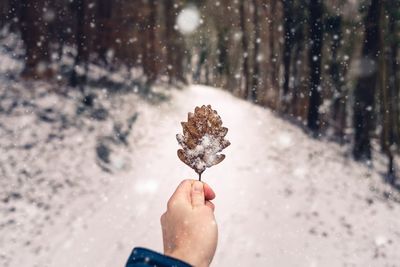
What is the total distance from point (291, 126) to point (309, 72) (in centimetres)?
208

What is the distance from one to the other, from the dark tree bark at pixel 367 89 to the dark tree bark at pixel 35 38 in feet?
29.1

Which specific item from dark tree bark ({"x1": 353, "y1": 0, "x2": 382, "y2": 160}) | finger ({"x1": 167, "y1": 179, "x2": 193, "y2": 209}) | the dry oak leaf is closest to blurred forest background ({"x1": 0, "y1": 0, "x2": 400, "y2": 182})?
dark tree bark ({"x1": 353, "y1": 0, "x2": 382, "y2": 160})

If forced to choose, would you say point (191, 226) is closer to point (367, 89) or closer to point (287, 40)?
point (367, 89)

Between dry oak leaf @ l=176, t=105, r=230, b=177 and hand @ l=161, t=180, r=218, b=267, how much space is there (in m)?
0.26

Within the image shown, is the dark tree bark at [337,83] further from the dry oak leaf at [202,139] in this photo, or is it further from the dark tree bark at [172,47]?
the dry oak leaf at [202,139]

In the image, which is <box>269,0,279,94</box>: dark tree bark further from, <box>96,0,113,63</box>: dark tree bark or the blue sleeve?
the blue sleeve

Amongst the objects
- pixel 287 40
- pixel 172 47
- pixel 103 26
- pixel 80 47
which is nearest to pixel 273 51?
pixel 287 40

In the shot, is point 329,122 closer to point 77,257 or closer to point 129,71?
point 129,71

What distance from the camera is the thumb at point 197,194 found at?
1771mm

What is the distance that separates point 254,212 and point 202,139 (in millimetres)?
5385

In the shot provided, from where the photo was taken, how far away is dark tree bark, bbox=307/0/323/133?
13.8m

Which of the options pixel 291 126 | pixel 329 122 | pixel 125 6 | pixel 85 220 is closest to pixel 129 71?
pixel 125 6

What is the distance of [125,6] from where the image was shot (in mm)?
16016

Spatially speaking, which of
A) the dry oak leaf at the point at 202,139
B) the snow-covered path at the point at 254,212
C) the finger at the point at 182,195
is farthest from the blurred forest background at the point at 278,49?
the finger at the point at 182,195
